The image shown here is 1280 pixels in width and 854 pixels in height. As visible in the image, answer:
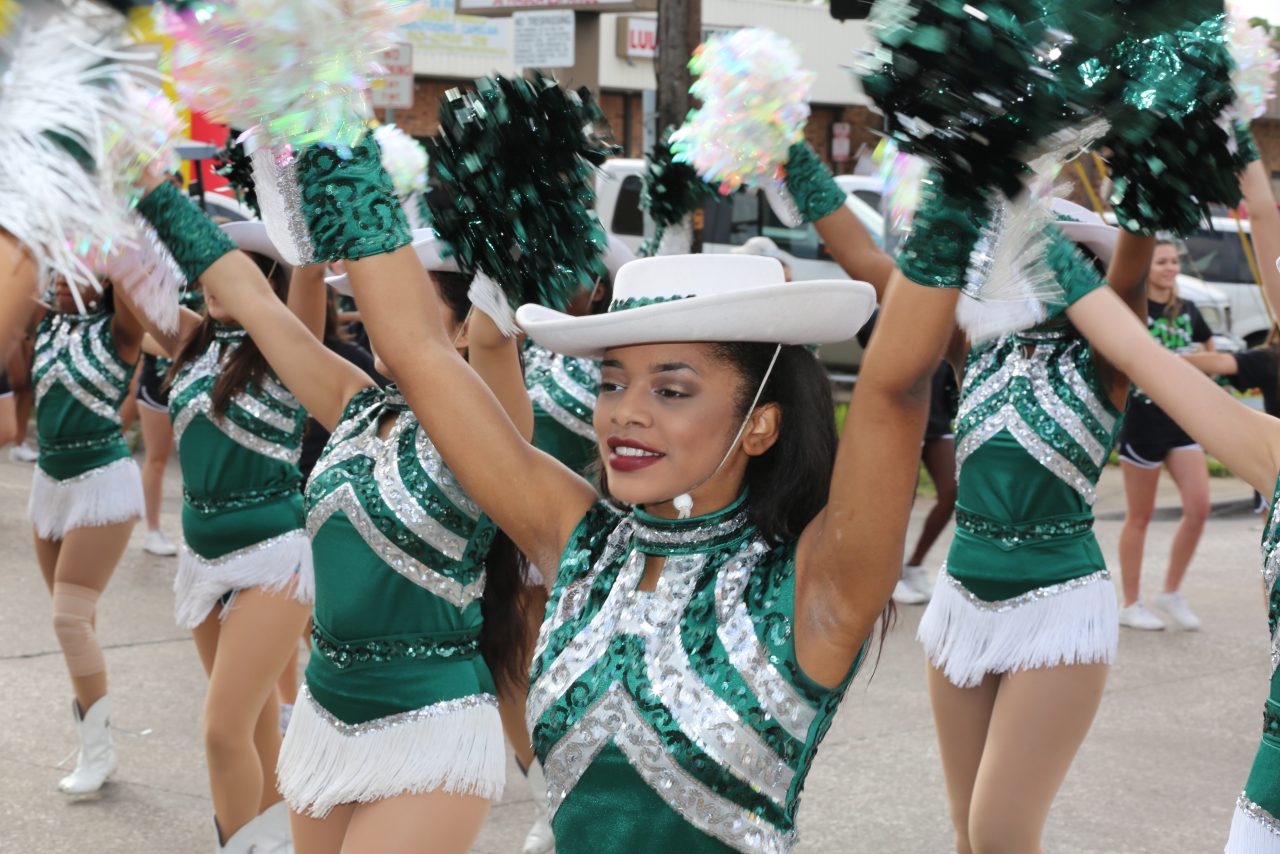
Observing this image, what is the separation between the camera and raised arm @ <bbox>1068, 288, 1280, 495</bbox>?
2912mm

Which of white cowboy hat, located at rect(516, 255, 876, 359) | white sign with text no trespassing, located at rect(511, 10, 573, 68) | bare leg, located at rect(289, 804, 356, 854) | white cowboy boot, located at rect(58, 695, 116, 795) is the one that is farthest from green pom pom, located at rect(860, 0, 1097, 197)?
white sign with text no trespassing, located at rect(511, 10, 573, 68)

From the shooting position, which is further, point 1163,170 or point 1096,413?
point 1096,413

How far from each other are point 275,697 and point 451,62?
52.7 feet

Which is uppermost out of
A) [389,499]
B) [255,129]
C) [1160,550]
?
[255,129]

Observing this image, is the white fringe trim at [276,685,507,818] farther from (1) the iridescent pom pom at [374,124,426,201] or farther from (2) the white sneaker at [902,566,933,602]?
(2) the white sneaker at [902,566,933,602]

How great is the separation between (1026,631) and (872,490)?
6.85 ft

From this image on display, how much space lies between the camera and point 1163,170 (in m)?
2.36

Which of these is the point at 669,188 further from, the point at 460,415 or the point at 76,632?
the point at 460,415

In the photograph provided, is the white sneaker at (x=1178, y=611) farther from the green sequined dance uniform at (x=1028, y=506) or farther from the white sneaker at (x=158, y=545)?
the white sneaker at (x=158, y=545)

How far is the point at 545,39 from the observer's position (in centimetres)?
949

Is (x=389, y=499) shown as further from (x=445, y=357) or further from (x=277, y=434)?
(x=277, y=434)

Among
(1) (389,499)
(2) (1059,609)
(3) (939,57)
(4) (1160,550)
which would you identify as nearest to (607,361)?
(3) (939,57)

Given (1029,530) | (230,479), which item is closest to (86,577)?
(230,479)

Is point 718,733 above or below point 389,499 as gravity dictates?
above
